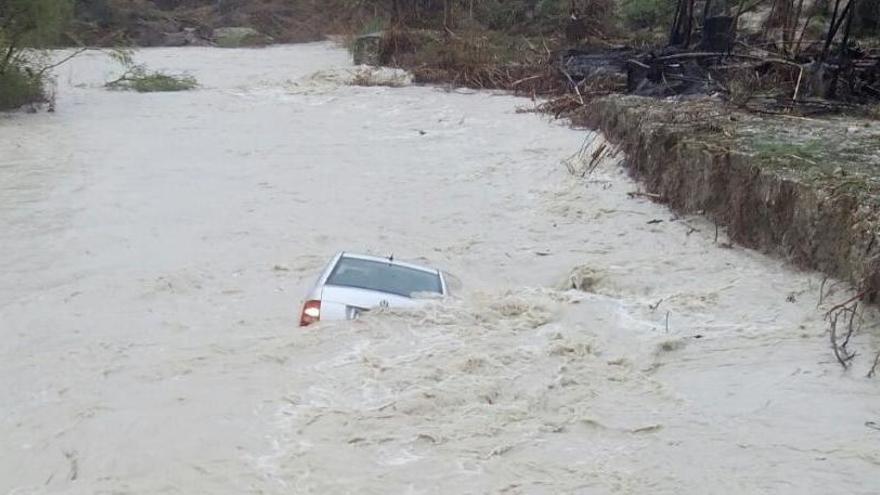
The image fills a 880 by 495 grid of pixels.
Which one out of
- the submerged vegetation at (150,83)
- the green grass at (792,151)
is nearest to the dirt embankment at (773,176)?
the green grass at (792,151)

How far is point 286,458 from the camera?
618 centimetres

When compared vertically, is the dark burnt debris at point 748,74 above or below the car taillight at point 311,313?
above

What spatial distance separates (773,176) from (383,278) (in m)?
4.78

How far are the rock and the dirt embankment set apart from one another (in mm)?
30945

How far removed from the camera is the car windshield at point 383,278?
27.5 feet

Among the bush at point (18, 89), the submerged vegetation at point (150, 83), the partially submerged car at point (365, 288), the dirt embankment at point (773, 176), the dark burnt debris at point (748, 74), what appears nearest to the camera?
the partially submerged car at point (365, 288)

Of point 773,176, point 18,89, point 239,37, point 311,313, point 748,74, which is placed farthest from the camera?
point 239,37

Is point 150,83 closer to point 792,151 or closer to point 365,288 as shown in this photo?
point 792,151

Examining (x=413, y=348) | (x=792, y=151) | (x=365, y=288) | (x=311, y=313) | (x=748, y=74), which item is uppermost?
(x=748, y=74)

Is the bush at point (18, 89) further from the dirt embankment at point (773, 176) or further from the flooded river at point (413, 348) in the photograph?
the dirt embankment at point (773, 176)

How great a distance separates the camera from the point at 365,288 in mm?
8289

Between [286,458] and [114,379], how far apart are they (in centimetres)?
215

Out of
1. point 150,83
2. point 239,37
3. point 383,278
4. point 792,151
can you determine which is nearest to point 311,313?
point 383,278

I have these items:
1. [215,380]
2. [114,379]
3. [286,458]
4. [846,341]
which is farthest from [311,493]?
[846,341]
